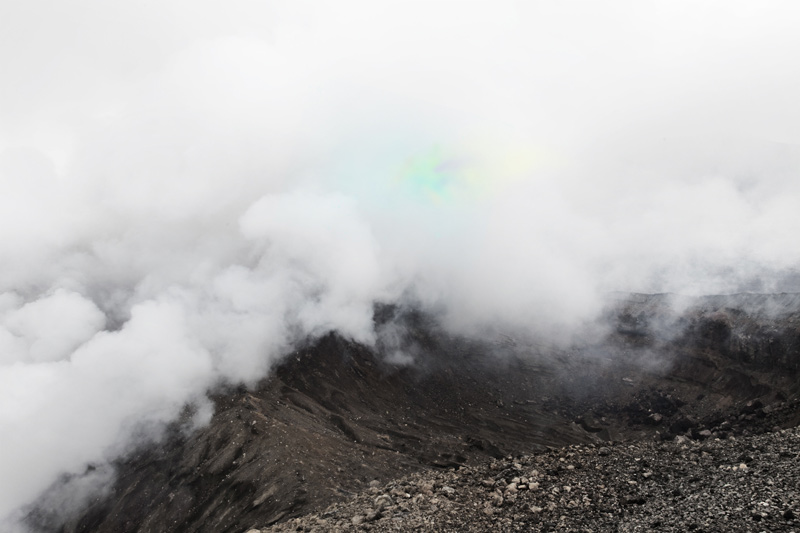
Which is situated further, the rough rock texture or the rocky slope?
the rocky slope

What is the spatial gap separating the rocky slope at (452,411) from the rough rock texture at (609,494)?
395 millimetres

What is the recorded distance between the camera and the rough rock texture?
1603cm

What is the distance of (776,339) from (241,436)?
166 feet

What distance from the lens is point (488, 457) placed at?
43844mm

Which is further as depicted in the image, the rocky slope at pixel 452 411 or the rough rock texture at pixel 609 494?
the rocky slope at pixel 452 411

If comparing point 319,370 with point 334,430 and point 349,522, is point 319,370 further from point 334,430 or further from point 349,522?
point 349,522

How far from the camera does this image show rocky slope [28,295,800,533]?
114 ft

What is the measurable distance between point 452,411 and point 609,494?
36288mm

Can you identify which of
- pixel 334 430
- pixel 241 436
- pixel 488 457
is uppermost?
pixel 241 436

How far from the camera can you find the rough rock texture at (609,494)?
1603 centimetres

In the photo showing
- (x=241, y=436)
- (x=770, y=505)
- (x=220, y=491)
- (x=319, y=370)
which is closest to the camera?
(x=770, y=505)

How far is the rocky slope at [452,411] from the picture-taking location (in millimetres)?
34781

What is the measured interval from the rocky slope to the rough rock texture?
0.40m

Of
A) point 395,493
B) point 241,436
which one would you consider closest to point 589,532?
point 395,493
